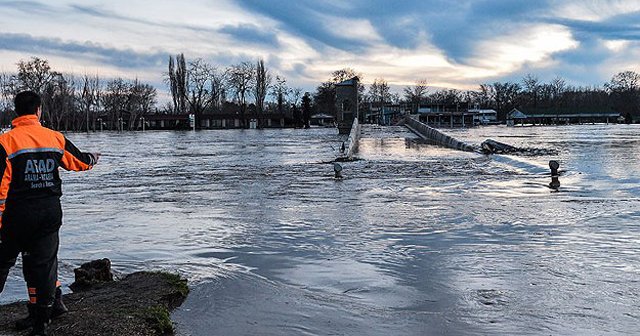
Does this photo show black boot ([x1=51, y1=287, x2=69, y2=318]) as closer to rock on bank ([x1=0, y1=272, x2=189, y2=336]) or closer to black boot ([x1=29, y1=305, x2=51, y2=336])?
rock on bank ([x1=0, y1=272, x2=189, y2=336])

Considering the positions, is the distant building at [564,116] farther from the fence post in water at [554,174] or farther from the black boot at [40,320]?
the black boot at [40,320]

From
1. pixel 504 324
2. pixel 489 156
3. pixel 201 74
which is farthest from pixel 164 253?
pixel 201 74

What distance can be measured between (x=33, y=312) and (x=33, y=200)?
812mm

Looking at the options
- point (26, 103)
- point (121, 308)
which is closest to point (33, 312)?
point (121, 308)

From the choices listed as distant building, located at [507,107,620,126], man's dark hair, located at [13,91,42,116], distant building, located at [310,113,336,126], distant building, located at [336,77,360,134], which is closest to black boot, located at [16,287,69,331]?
man's dark hair, located at [13,91,42,116]

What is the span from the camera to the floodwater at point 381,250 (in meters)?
5.35

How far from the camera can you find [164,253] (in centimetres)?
819

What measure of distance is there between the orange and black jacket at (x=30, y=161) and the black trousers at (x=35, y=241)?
0.26 feet

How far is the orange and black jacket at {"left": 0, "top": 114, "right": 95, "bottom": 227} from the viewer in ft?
15.4

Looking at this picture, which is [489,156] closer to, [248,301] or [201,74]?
[248,301]

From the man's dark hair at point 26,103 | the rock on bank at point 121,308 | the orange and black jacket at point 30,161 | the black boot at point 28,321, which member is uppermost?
the man's dark hair at point 26,103

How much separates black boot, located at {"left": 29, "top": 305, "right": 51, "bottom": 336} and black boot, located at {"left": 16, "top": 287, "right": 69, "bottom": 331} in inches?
2.5

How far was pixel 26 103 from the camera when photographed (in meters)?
4.91

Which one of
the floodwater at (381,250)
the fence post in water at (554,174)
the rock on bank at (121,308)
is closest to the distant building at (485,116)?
the fence post in water at (554,174)
